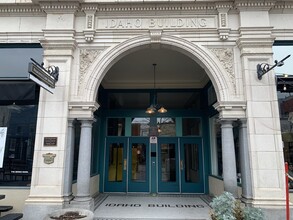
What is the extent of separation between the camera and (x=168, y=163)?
9.96 meters

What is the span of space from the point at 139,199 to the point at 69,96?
4.60m

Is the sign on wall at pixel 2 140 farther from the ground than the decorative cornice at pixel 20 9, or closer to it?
closer to it

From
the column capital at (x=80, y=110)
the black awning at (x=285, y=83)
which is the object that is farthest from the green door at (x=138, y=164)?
the black awning at (x=285, y=83)

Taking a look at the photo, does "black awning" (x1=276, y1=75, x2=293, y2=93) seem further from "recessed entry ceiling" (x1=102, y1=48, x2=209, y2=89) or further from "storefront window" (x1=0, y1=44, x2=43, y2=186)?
"storefront window" (x1=0, y1=44, x2=43, y2=186)

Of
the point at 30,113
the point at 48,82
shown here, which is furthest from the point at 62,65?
the point at 30,113

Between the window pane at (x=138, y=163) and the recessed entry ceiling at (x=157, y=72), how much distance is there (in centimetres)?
265

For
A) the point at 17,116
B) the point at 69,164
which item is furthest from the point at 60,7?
the point at 69,164

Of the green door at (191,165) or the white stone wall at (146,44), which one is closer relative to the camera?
the white stone wall at (146,44)

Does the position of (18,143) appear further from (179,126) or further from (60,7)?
(179,126)

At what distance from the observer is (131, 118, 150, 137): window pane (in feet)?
33.5

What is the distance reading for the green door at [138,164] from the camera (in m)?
9.76

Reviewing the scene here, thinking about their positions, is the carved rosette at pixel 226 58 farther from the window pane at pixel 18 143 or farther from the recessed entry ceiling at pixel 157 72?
the window pane at pixel 18 143

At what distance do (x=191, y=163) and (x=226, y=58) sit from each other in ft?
16.5

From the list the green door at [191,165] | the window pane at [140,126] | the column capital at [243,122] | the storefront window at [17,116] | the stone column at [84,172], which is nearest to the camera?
the stone column at [84,172]
